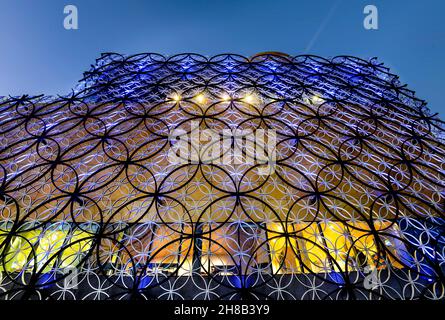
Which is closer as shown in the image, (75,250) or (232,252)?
(232,252)

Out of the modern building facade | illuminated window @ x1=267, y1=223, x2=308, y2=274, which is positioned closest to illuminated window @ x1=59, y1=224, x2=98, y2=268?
the modern building facade

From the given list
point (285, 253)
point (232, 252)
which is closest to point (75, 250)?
point (232, 252)

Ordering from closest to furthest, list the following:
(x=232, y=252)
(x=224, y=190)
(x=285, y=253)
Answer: (x=285, y=253)
(x=232, y=252)
(x=224, y=190)

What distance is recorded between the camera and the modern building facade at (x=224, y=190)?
2.68 metres

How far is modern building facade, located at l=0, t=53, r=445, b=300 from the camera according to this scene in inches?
105

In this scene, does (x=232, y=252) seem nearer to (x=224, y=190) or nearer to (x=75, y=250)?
(x=224, y=190)

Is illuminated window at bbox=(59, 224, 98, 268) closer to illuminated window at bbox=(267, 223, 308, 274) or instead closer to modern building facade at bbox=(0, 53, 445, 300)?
modern building facade at bbox=(0, 53, 445, 300)

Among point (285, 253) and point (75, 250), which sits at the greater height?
point (285, 253)

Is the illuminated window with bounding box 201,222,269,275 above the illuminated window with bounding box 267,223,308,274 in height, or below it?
below

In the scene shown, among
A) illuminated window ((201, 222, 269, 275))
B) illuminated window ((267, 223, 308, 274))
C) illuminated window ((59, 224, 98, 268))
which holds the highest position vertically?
illuminated window ((267, 223, 308, 274))

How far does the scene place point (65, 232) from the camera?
3242 millimetres

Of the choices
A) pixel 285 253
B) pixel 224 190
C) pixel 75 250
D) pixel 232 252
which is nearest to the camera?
pixel 285 253

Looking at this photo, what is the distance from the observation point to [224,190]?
3203 millimetres
